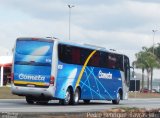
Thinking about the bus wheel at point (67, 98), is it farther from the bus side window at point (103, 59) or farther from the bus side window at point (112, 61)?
the bus side window at point (112, 61)

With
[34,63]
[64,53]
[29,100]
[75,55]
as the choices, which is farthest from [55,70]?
[29,100]

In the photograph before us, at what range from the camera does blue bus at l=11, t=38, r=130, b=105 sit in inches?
1210

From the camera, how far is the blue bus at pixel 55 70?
30734 millimetres

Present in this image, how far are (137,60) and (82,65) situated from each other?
8597 cm

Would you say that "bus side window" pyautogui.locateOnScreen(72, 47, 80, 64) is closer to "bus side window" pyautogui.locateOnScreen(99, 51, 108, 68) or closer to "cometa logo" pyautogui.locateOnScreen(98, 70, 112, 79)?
"bus side window" pyautogui.locateOnScreen(99, 51, 108, 68)

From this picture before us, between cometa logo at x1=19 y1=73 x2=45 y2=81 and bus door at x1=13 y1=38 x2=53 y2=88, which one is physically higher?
bus door at x1=13 y1=38 x2=53 y2=88

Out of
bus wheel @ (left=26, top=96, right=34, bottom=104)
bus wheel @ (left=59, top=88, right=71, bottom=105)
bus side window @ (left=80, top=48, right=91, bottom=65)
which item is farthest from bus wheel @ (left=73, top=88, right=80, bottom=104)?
bus wheel @ (left=26, top=96, right=34, bottom=104)

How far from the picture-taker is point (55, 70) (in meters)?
30.7

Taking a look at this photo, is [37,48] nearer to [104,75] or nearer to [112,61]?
[104,75]

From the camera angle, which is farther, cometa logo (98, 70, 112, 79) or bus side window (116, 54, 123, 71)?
bus side window (116, 54, 123, 71)

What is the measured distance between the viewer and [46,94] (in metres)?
30.8

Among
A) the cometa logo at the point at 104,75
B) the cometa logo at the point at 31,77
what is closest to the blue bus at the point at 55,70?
the cometa logo at the point at 31,77

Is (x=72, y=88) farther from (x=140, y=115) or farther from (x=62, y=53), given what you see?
(x=140, y=115)

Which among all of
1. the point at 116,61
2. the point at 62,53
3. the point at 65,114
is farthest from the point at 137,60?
the point at 65,114
